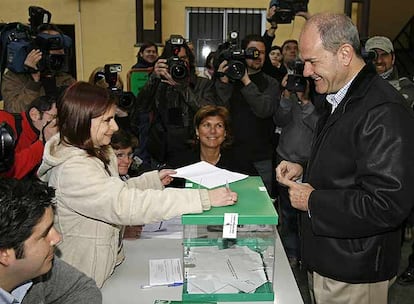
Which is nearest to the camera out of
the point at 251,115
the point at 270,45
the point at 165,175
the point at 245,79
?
the point at 165,175

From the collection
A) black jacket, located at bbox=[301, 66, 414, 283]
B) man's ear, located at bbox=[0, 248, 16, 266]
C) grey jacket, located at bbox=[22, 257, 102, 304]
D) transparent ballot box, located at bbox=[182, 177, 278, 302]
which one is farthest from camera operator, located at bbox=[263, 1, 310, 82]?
man's ear, located at bbox=[0, 248, 16, 266]

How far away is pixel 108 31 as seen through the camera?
6.45 m

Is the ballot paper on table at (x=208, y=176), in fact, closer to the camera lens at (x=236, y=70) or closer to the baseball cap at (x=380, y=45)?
the camera lens at (x=236, y=70)

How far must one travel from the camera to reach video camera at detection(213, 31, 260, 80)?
2779 millimetres

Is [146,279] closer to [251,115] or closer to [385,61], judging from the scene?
[251,115]

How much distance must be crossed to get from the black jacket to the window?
17.1 feet

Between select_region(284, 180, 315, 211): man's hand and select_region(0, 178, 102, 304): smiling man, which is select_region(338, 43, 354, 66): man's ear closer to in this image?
select_region(284, 180, 315, 211): man's hand

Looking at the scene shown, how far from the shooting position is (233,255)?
1691 mm

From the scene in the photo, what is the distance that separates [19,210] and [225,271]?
75 cm

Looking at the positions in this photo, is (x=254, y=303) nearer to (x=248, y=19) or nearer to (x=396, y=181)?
(x=396, y=181)

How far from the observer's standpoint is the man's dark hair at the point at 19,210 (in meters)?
1.11

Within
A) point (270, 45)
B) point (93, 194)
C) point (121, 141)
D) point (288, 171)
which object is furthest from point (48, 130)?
point (270, 45)

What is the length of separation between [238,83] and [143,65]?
1232 millimetres

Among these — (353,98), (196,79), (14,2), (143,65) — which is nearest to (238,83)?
(196,79)
